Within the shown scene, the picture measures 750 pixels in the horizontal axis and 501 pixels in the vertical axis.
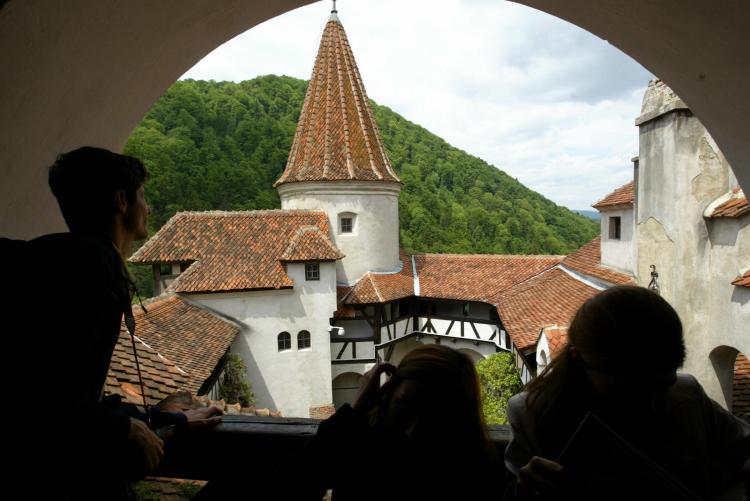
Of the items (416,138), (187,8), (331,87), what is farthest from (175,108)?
(187,8)

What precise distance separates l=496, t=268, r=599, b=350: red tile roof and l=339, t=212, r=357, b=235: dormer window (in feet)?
18.6

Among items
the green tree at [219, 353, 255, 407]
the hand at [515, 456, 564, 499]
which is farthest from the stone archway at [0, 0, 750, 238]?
the green tree at [219, 353, 255, 407]

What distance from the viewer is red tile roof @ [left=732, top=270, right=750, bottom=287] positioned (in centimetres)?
607

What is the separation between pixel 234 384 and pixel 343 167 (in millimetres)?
7932

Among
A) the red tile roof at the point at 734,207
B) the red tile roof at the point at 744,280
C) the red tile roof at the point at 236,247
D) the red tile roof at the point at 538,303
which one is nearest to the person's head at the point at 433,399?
the red tile roof at the point at 744,280

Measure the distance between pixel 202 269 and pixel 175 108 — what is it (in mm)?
28144

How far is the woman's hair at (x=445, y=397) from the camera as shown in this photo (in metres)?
1.09

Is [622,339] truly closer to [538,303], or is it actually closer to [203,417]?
[203,417]

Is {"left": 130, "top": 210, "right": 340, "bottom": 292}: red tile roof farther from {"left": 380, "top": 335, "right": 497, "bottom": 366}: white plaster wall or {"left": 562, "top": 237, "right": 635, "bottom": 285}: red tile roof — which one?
{"left": 562, "top": 237, "right": 635, "bottom": 285}: red tile roof

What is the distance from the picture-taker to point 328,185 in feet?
54.5

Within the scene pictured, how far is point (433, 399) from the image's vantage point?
1102 millimetres

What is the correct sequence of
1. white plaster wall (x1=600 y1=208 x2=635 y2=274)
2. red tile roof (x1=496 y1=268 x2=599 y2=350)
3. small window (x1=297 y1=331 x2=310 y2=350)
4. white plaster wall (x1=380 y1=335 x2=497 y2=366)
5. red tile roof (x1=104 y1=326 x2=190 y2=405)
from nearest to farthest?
red tile roof (x1=104 y1=326 x2=190 y2=405)
red tile roof (x1=496 y1=268 x2=599 y2=350)
white plaster wall (x1=600 y1=208 x2=635 y2=274)
small window (x1=297 y1=331 x2=310 y2=350)
white plaster wall (x1=380 y1=335 x2=497 y2=366)

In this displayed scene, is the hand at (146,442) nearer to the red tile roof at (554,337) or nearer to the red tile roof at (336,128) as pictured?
the red tile roof at (554,337)

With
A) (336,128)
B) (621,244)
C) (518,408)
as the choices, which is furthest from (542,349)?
(336,128)
